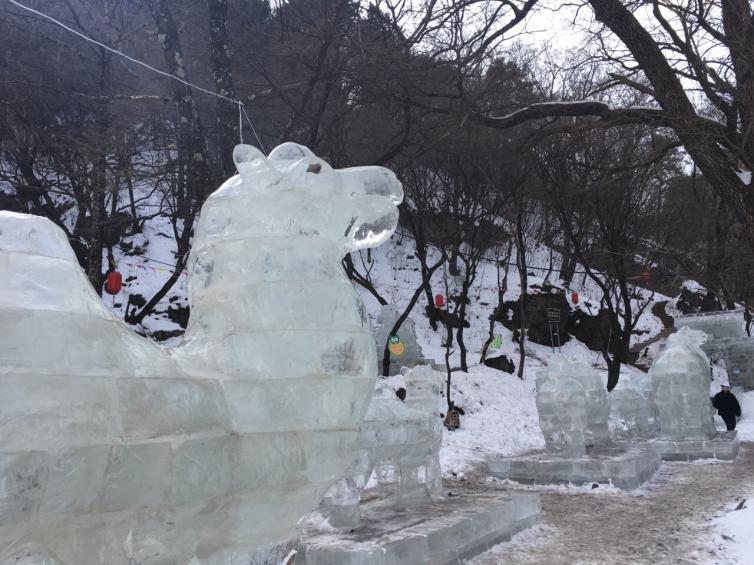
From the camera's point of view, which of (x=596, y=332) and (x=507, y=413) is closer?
(x=507, y=413)

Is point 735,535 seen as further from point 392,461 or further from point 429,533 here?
point 392,461

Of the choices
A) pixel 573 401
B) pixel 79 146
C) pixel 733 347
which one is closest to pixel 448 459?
pixel 573 401

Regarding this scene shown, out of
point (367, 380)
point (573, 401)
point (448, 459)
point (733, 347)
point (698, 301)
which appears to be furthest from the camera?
point (698, 301)

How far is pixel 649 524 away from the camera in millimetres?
6320

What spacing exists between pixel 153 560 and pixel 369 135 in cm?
1100

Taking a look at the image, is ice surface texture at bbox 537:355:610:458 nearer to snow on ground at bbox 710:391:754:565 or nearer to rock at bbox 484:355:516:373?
snow on ground at bbox 710:391:754:565

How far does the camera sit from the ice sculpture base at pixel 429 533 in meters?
4.38

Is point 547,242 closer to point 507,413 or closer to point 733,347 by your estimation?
point 733,347

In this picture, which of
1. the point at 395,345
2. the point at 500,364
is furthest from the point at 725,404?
the point at 395,345

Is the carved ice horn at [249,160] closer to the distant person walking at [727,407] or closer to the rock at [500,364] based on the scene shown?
the distant person walking at [727,407]

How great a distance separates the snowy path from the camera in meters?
5.31

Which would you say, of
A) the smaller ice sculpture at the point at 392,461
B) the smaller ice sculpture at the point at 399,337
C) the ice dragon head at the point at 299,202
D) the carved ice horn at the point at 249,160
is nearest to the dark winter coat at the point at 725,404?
the smaller ice sculpture at the point at 399,337

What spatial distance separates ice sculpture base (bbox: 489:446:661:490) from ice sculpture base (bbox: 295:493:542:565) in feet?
6.39

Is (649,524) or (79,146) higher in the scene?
(79,146)
